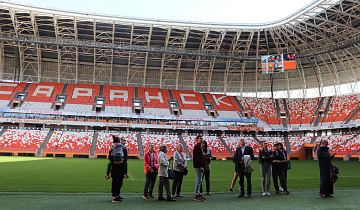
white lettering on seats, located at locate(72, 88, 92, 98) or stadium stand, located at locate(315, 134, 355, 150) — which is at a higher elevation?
white lettering on seats, located at locate(72, 88, 92, 98)

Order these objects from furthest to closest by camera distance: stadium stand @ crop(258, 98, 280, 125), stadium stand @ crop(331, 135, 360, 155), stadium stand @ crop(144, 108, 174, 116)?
stadium stand @ crop(258, 98, 280, 125)
stadium stand @ crop(144, 108, 174, 116)
stadium stand @ crop(331, 135, 360, 155)

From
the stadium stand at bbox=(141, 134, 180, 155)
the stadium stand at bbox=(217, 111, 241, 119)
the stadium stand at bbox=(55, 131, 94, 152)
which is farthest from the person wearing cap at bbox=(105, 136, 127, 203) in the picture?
the stadium stand at bbox=(217, 111, 241, 119)

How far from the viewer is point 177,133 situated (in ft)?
151

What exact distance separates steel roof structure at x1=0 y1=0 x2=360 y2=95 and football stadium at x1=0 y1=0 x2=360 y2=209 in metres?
0.19

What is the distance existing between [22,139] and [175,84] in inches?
991

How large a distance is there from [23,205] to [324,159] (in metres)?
8.44

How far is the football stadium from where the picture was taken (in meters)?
36.3

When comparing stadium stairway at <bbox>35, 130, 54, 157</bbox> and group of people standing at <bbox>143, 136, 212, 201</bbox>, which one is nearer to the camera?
group of people standing at <bbox>143, 136, 212, 201</bbox>

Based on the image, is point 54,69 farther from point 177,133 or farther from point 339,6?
point 339,6

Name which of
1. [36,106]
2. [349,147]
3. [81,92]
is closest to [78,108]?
[81,92]

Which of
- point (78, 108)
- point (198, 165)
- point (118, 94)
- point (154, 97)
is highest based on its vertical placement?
point (118, 94)

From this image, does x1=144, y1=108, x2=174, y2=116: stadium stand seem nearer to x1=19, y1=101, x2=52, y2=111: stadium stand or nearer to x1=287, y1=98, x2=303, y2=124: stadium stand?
x1=19, y1=101, x2=52, y2=111: stadium stand

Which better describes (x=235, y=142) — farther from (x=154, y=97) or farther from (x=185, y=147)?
(x=154, y=97)

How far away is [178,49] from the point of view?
1535 inches
